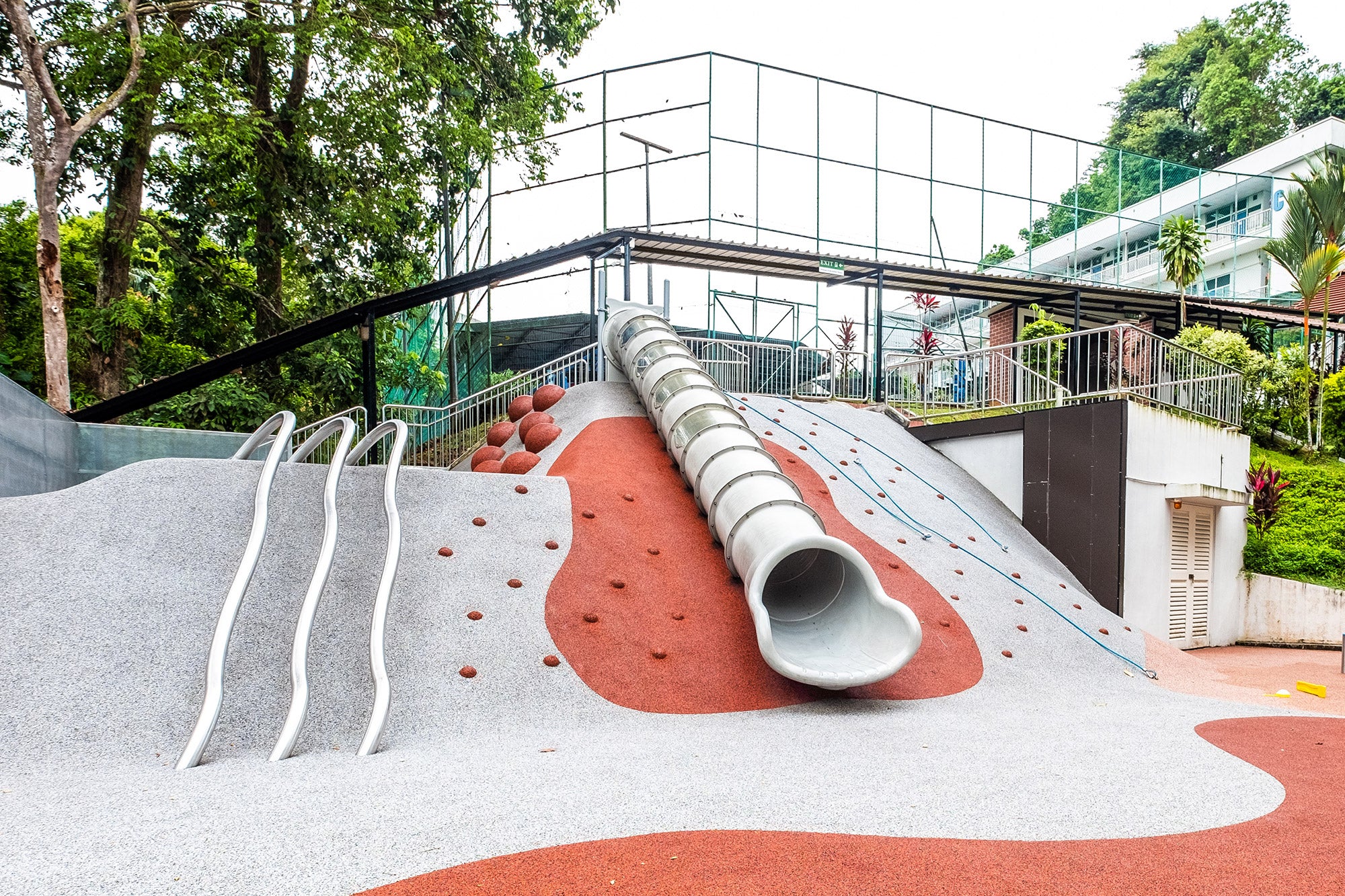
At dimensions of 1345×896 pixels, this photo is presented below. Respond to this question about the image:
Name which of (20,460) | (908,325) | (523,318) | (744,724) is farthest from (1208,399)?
(908,325)

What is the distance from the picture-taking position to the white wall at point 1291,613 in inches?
495

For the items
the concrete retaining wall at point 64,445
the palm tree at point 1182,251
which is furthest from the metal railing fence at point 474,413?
the palm tree at point 1182,251

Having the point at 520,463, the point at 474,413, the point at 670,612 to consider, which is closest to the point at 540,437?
the point at 520,463

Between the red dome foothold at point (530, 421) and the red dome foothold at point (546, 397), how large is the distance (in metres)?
0.48

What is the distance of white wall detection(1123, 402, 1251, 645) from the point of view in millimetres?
→ 11594

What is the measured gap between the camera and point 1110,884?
341 cm

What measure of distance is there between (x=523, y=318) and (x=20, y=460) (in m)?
18.2

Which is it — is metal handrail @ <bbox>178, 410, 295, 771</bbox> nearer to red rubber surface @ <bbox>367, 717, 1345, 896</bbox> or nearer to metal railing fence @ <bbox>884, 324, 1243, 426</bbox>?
red rubber surface @ <bbox>367, 717, 1345, 896</bbox>

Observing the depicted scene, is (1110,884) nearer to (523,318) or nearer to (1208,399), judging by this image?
(1208,399)

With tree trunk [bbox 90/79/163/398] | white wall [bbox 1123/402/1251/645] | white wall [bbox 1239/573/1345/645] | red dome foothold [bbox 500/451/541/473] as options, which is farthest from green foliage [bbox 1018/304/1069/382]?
tree trunk [bbox 90/79/163/398]

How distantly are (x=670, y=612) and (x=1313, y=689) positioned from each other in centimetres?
705

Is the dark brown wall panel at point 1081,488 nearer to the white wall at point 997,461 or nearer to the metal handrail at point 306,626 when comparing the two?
the white wall at point 997,461

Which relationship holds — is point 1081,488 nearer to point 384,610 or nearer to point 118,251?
point 384,610

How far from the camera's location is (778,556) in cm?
764
